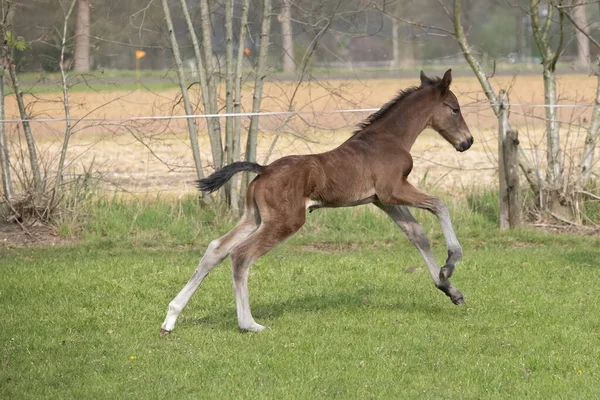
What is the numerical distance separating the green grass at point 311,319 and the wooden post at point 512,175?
1.05 feet

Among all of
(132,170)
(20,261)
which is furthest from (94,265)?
(132,170)

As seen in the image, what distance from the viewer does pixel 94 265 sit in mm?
10734

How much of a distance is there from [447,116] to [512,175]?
4.11m

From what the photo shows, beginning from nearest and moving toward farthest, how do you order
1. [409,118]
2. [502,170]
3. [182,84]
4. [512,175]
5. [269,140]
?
[409,118], [512,175], [502,170], [182,84], [269,140]

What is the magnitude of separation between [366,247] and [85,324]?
4770 millimetres

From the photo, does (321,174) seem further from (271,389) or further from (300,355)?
(271,389)

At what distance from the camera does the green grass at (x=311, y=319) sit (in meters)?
6.52

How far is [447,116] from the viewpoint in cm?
879

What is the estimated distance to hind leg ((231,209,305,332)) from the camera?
7.93 metres

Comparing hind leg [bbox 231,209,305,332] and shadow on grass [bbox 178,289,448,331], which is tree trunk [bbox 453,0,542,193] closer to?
shadow on grass [bbox 178,289,448,331]

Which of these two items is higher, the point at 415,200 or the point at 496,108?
the point at 496,108

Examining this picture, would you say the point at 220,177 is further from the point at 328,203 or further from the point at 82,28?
the point at 82,28

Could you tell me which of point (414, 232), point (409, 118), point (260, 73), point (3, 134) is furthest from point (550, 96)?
point (3, 134)

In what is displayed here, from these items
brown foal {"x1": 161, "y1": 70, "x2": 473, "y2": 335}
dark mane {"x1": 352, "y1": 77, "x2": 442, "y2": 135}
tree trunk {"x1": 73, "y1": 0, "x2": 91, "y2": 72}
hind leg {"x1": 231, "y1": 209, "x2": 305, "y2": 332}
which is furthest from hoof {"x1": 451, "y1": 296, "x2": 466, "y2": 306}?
tree trunk {"x1": 73, "y1": 0, "x2": 91, "y2": 72}
